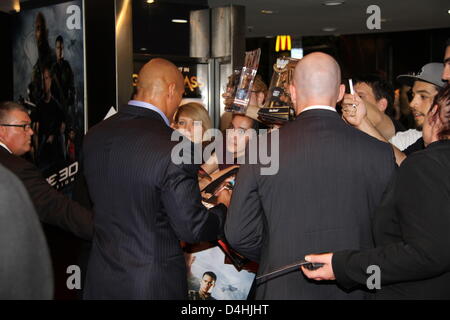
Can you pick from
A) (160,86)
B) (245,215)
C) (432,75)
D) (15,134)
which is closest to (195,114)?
(15,134)

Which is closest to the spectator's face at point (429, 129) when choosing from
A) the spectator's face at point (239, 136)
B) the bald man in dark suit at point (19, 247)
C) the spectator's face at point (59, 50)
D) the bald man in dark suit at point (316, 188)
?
the bald man in dark suit at point (316, 188)

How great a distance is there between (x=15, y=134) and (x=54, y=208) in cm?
73

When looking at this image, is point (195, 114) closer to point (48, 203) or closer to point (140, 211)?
point (48, 203)

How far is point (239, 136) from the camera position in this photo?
3373 mm

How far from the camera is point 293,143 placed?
1.98 metres

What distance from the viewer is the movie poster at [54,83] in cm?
411

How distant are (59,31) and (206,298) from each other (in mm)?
2517

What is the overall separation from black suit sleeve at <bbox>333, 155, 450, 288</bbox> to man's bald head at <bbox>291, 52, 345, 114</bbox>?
0.44 metres

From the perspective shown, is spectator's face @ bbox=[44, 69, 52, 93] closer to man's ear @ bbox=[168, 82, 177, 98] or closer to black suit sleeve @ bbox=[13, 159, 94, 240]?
black suit sleeve @ bbox=[13, 159, 94, 240]

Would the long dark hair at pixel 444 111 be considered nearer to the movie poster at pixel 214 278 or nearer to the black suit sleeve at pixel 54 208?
the movie poster at pixel 214 278

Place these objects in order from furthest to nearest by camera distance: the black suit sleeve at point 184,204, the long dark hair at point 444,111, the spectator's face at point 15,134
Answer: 1. the spectator's face at point 15,134
2. the black suit sleeve at point 184,204
3. the long dark hair at point 444,111
